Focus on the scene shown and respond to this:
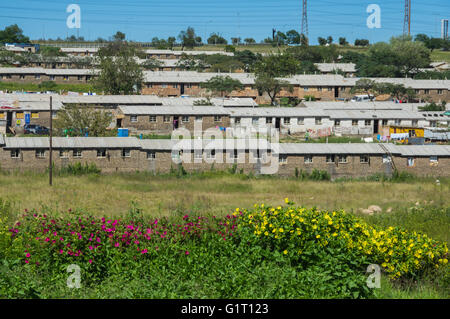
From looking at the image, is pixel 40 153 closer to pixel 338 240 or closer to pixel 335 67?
pixel 338 240

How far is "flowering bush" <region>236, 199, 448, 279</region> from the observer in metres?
14.2

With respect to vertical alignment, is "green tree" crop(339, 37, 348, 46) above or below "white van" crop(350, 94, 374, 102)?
above

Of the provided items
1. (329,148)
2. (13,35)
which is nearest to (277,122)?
(329,148)

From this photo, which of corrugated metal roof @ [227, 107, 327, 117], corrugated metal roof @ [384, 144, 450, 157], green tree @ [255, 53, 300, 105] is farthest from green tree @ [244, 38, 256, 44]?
corrugated metal roof @ [384, 144, 450, 157]

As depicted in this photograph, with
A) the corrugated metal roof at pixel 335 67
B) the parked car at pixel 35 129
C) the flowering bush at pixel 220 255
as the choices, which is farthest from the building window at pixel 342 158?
the corrugated metal roof at pixel 335 67

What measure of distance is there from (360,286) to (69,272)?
20.1 ft

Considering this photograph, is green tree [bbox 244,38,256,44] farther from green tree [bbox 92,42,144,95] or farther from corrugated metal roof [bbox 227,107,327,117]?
corrugated metal roof [bbox 227,107,327,117]

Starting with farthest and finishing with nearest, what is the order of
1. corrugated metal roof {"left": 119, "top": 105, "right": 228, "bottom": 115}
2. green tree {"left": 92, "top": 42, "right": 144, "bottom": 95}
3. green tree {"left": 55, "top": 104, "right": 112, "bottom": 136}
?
green tree {"left": 92, "top": 42, "right": 144, "bottom": 95} < corrugated metal roof {"left": 119, "top": 105, "right": 228, "bottom": 115} < green tree {"left": 55, "top": 104, "right": 112, "bottom": 136}

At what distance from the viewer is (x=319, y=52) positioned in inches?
3831

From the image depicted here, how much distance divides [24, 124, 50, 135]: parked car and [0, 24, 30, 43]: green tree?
73.9 meters

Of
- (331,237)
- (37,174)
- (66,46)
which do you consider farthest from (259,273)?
(66,46)

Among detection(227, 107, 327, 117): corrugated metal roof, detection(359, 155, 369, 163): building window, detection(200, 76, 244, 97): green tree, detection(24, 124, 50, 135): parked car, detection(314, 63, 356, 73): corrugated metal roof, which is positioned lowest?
detection(359, 155, 369, 163): building window
